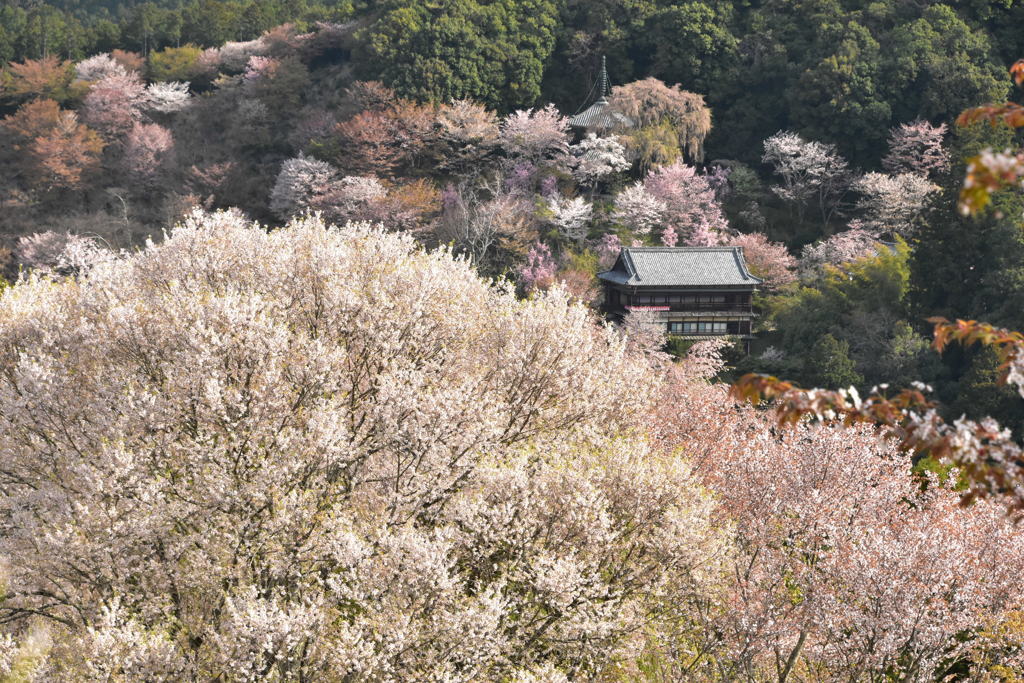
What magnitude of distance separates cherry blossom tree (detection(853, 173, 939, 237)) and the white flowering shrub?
98.1 ft

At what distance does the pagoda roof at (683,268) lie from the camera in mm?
34688

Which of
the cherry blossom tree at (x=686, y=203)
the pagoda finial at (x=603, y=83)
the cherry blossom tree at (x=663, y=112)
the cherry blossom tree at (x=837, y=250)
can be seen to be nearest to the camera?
the cherry blossom tree at (x=837, y=250)

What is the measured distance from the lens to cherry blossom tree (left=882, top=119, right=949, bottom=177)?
4147 cm

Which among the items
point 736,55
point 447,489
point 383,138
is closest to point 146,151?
point 383,138

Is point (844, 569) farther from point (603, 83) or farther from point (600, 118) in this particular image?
point (603, 83)

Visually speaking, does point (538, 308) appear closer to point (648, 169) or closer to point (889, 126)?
A: point (648, 169)

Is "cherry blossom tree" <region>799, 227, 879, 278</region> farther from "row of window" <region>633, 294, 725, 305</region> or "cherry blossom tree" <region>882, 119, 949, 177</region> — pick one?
"row of window" <region>633, 294, 725, 305</region>

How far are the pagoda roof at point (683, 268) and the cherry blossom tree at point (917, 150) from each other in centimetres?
1138

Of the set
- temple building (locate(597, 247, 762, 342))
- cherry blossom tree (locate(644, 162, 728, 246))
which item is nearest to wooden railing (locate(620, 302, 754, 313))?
temple building (locate(597, 247, 762, 342))

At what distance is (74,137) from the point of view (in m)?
51.2

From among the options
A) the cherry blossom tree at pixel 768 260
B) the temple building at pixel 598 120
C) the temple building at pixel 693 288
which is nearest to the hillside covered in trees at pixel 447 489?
the temple building at pixel 693 288

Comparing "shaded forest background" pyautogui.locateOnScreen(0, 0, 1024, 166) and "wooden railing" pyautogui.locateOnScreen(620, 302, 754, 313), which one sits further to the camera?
"shaded forest background" pyautogui.locateOnScreen(0, 0, 1024, 166)

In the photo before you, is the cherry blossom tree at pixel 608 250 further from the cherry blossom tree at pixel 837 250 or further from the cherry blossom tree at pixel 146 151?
the cherry blossom tree at pixel 146 151

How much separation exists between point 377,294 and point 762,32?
40639 mm
